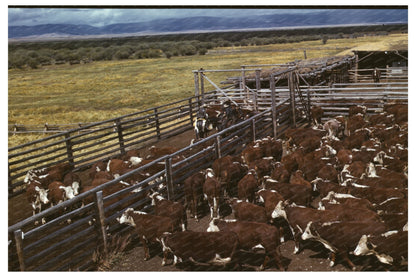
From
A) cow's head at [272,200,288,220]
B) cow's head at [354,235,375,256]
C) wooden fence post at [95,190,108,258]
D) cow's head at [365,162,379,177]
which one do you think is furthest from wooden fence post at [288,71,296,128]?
wooden fence post at [95,190,108,258]

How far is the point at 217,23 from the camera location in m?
5.98

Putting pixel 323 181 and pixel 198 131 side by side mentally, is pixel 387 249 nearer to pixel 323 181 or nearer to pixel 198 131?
pixel 323 181

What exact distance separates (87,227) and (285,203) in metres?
4.13

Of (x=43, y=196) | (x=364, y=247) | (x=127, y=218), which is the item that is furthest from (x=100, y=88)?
(x=364, y=247)

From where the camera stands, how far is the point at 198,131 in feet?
43.7

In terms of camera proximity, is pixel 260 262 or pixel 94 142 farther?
pixel 94 142

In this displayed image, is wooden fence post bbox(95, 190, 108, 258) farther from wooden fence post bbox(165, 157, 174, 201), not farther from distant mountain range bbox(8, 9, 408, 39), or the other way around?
distant mountain range bbox(8, 9, 408, 39)

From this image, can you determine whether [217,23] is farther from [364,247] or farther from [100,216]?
[364,247]

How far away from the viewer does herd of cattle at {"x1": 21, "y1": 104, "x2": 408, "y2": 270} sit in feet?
17.3

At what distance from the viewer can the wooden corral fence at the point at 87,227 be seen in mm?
5102

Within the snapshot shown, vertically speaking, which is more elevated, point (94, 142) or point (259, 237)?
point (94, 142)

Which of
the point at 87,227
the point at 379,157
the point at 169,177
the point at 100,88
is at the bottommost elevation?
the point at 87,227

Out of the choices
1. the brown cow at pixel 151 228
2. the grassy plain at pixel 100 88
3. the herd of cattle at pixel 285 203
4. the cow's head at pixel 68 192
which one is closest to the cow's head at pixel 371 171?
the herd of cattle at pixel 285 203

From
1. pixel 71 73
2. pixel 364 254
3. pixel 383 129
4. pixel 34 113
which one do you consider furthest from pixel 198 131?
pixel 71 73
